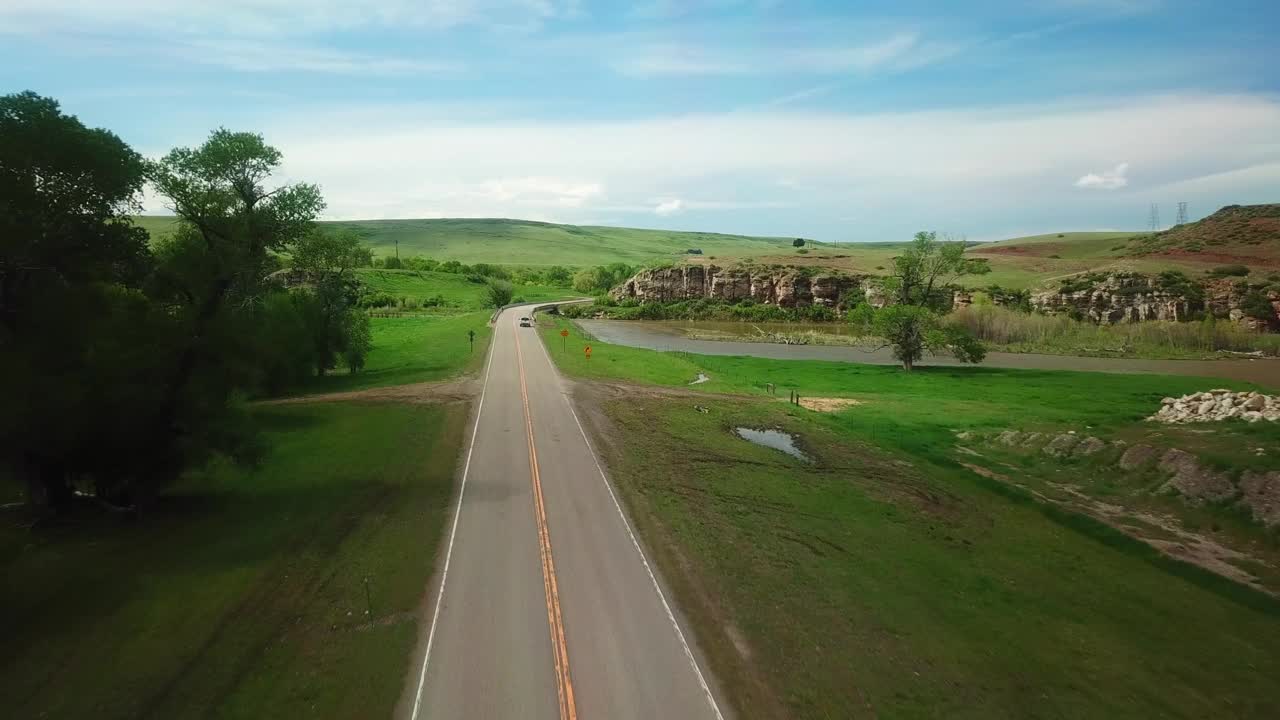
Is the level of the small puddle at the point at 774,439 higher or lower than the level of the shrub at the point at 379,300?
lower

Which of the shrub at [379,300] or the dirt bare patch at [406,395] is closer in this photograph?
the dirt bare patch at [406,395]

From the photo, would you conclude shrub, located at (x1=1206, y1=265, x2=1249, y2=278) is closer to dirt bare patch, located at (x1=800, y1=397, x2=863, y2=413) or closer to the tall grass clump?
the tall grass clump

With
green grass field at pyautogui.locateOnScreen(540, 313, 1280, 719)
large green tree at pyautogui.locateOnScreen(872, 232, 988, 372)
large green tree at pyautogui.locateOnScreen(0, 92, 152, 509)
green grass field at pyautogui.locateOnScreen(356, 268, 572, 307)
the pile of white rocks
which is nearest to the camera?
green grass field at pyautogui.locateOnScreen(540, 313, 1280, 719)

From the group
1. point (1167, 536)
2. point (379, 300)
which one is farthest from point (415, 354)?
point (379, 300)

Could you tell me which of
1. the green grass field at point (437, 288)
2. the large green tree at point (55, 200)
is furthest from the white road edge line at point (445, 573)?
the green grass field at point (437, 288)

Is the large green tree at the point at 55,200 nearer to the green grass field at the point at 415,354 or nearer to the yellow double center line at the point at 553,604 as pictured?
the yellow double center line at the point at 553,604

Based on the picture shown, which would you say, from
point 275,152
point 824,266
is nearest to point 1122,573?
point 275,152

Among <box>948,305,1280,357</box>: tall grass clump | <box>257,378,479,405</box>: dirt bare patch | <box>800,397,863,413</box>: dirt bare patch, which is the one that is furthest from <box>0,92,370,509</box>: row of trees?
<box>948,305,1280,357</box>: tall grass clump
